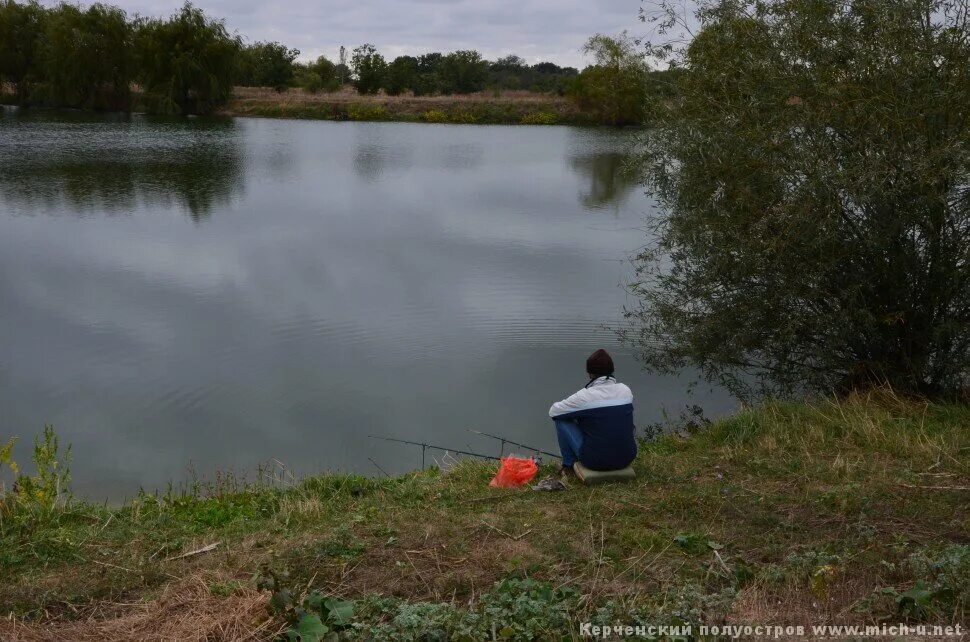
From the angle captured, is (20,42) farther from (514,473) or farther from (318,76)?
(514,473)

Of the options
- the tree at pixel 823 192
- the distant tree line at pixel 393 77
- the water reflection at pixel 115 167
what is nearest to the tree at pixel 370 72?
the distant tree line at pixel 393 77

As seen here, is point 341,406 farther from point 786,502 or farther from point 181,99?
point 181,99

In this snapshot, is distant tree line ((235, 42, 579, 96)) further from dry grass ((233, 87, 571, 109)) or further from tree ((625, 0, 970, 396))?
tree ((625, 0, 970, 396))

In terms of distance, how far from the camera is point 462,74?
70750mm

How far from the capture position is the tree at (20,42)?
55656 millimetres

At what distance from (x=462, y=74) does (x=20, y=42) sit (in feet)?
105

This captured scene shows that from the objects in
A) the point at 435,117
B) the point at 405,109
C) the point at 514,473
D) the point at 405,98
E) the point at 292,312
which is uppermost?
the point at 405,98

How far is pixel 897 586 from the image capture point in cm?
397

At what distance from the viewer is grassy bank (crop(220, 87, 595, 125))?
57.6m

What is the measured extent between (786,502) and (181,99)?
54293mm

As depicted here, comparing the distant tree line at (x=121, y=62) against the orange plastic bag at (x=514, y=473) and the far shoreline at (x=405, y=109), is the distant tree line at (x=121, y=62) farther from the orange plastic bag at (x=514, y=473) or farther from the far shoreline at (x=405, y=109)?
the orange plastic bag at (x=514, y=473)

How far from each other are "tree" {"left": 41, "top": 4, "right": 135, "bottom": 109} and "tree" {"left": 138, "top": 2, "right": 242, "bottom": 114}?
1411 millimetres

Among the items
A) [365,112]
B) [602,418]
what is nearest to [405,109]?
[365,112]

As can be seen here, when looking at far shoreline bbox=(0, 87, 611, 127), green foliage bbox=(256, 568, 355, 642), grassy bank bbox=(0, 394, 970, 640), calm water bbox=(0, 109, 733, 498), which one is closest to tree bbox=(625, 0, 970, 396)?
calm water bbox=(0, 109, 733, 498)
